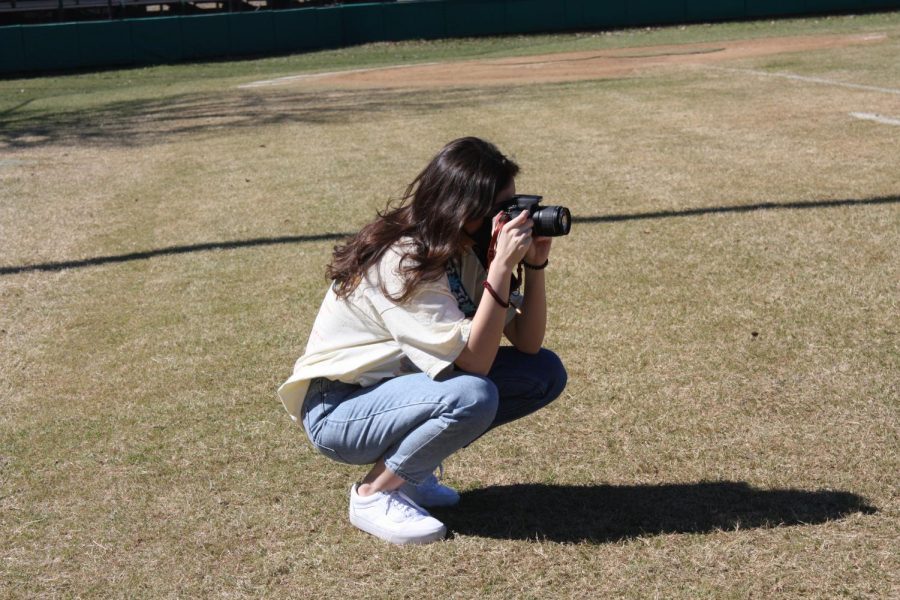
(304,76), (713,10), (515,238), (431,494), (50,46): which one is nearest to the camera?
(515,238)

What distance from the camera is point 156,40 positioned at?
28.8 m

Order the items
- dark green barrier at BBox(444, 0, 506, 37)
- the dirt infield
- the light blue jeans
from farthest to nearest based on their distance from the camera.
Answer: dark green barrier at BBox(444, 0, 506, 37) < the dirt infield < the light blue jeans

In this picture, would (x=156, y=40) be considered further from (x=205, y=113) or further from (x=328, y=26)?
(x=205, y=113)

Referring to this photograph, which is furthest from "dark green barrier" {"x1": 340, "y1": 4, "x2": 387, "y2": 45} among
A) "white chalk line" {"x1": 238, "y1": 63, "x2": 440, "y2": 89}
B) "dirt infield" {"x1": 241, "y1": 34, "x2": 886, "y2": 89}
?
"dirt infield" {"x1": 241, "y1": 34, "x2": 886, "y2": 89}

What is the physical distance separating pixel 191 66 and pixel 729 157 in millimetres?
20907

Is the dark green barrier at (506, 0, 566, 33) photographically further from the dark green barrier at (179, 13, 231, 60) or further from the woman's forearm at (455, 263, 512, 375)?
the woman's forearm at (455, 263, 512, 375)

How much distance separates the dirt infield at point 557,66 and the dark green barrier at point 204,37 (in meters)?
7.86

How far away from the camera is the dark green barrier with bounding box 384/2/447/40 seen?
2973 cm

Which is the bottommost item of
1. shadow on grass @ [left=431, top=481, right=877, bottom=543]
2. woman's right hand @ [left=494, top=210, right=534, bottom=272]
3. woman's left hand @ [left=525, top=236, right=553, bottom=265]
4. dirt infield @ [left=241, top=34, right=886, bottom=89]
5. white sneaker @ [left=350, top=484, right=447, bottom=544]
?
shadow on grass @ [left=431, top=481, right=877, bottom=543]

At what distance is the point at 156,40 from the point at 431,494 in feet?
90.4

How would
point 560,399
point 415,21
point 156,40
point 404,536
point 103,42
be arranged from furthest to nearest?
point 415,21 < point 156,40 < point 103,42 < point 560,399 < point 404,536

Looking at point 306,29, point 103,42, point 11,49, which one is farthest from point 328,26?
point 11,49

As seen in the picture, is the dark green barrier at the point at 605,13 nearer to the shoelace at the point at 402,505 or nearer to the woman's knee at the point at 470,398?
the shoelace at the point at 402,505

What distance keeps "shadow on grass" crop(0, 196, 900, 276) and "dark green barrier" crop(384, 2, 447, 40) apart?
23223 millimetres
